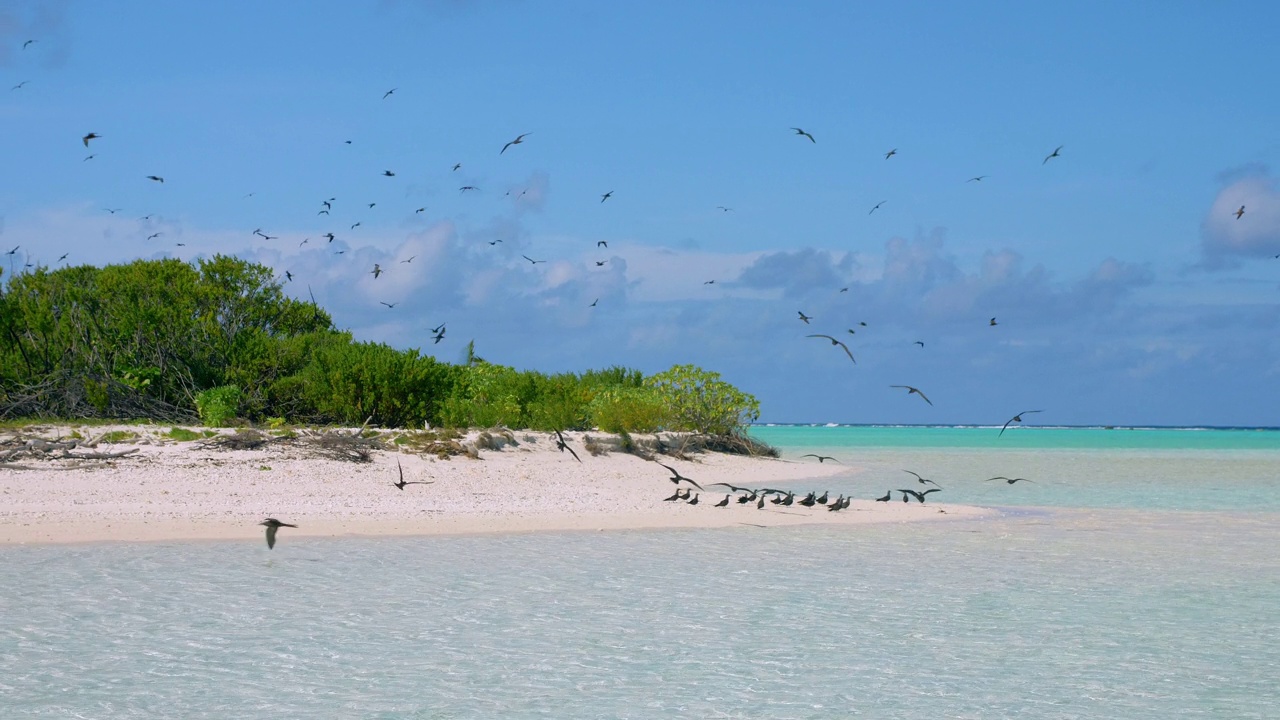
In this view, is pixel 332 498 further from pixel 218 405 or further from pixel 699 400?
pixel 699 400

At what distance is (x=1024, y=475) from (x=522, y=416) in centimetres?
1405

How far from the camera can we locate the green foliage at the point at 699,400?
30938mm

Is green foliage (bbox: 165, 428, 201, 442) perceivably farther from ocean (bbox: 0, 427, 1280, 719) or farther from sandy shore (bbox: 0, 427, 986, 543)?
ocean (bbox: 0, 427, 1280, 719)

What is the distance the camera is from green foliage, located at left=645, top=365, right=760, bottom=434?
102 feet

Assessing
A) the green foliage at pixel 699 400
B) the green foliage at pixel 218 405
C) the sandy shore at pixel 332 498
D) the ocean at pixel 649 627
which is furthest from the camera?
the green foliage at pixel 699 400

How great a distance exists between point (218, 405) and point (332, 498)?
8.33 meters

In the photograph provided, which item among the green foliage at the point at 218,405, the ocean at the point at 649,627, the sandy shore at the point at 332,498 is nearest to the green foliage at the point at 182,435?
the sandy shore at the point at 332,498

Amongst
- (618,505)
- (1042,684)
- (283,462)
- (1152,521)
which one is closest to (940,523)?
(1152,521)

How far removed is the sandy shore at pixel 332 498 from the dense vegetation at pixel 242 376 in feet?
10.3

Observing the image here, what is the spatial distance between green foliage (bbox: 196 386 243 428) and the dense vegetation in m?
0.03

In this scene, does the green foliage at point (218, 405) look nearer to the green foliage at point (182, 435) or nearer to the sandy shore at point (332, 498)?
the sandy shore at point (332, 498)

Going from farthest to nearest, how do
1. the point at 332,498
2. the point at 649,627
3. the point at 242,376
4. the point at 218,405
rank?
1. the point at 242,376
2. the point at 218,405
3. the point at 332,498
4. the point at 649,627

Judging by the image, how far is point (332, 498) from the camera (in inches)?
671

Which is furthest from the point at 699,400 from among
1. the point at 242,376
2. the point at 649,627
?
the point at 649,627
